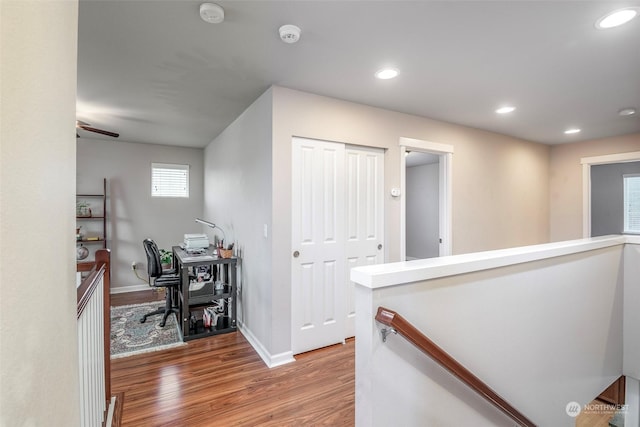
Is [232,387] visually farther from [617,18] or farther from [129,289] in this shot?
[129,289]

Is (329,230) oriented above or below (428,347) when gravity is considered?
above

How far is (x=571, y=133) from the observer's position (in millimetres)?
4391

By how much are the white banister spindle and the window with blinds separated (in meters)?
9.02

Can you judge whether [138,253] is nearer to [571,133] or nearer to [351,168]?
[351,168]

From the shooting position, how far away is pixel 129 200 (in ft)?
17.0

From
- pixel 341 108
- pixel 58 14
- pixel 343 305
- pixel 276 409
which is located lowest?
pixel 276 409

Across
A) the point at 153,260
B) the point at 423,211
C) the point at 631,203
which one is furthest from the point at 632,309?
the point at 153,260

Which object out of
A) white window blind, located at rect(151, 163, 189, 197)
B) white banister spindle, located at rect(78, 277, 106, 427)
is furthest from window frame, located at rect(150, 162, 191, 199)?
white banister spindle, located at rect(78, 277, 106, 427)

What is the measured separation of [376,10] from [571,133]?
432 centimetres

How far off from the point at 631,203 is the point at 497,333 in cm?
715

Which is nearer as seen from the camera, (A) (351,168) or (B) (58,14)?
(B) (58,14)

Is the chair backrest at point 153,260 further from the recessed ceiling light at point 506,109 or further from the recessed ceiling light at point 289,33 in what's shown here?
the recessed ceiling light at point 506,109

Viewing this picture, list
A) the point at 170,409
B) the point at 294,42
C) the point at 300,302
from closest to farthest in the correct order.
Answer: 1. the point at 294,42
2. the point at 170,409
3. the point at 300,302

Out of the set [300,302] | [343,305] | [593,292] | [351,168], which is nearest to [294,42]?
[351,168]
